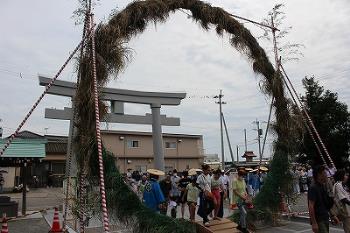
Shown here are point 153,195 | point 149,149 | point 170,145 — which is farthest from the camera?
point 170,145

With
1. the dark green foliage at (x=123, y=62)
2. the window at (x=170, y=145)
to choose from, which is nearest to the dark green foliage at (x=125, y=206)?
the dark green foliage at (x=123, y=62)

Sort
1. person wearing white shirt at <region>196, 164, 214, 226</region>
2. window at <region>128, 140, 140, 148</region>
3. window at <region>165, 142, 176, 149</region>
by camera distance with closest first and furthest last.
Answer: person wearing white shirt at <region>196, 164, 214, 226</region>
window at <region>128, 140, 140, 148</region>
window at <region>165, 142, 176, 149</region>

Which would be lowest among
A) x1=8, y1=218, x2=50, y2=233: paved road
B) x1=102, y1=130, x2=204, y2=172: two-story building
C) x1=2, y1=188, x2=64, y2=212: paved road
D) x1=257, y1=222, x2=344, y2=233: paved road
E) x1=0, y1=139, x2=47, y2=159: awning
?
x1=257, y1=222, x2=344, y2=233: paved road

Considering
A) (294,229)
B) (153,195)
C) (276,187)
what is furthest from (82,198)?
(294,229)

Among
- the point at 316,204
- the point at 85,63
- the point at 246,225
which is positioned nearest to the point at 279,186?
the point at 246,225

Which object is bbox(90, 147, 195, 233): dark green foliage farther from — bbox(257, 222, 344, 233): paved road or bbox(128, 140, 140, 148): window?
bbox(128, 140, 140, 148): window

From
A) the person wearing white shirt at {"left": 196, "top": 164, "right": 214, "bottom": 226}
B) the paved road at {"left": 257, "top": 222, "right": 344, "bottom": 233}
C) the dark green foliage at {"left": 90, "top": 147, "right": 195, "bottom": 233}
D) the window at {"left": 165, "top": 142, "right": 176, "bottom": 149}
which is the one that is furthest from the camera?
the window at {"left": 165, "top": 142, "right": 176, "bottom": 149}

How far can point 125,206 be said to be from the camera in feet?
29.0

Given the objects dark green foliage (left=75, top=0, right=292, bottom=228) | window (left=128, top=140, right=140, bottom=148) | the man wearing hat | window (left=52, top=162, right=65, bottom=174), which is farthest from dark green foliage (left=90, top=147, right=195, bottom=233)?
window (left=52, top=162, right=65, bottom=174)

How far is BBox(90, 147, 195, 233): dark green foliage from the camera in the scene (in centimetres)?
866

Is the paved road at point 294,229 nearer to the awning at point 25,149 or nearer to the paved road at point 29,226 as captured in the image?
the paved road at point 29,226

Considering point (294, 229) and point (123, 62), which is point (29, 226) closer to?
point (123, 62)

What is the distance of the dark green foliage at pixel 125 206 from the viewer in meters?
8.66

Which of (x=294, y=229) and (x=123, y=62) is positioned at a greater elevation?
(x=123, y=62)
